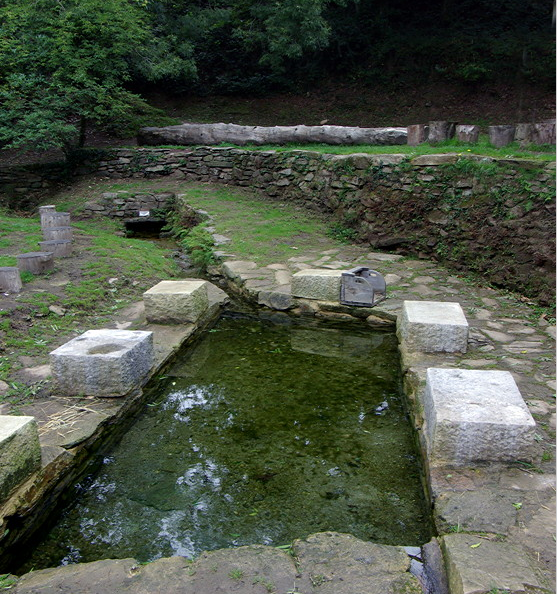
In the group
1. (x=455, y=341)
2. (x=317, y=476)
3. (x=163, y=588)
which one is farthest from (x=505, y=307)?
(x=163, y=588)

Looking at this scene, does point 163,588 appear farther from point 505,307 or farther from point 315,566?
point 505,307

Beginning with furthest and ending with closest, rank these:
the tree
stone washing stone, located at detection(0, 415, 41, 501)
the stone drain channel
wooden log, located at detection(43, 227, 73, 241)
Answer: the tree → wooden log, located at detection(43, 227, 73, 241) → stone washing stone, located at detection(0, 415, 41, 501) → the stone drain channel

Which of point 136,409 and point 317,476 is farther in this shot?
point 136,409

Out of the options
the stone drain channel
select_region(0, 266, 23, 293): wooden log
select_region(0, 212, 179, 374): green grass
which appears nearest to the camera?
the stone drain channel

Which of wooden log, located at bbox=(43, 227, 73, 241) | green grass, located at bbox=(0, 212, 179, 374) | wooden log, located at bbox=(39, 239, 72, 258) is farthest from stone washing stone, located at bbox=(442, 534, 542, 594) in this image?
wooden log, located at bbox=(43, 227, 73, 241)

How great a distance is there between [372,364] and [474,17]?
18.4 metres

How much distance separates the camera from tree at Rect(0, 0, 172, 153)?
12.2 m

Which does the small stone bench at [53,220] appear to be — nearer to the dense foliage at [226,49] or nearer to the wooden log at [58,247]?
the wooden log at [58,247]

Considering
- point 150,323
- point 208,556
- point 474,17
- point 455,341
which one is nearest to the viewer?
point 208,556

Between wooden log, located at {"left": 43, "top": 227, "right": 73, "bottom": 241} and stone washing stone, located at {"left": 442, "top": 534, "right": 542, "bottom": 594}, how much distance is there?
24.3ft

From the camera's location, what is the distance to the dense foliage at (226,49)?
40.7ft

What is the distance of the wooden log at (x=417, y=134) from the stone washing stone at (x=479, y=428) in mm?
7378

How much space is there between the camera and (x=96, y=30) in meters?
12.5

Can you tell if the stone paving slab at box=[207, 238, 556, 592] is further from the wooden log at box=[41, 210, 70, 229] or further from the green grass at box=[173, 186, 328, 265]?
the wooden log at box=[41, 210, 70, 229]
